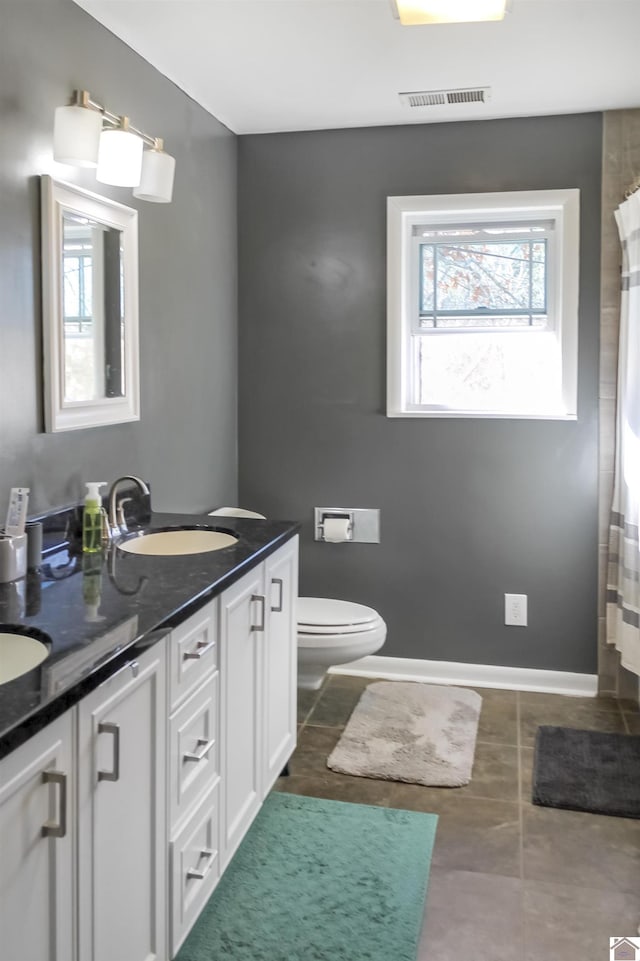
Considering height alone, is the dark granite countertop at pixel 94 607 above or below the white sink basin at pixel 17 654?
above

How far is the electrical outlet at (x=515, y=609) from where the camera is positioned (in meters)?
3.66

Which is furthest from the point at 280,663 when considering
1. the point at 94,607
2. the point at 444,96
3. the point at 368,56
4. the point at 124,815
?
the point at 444,96

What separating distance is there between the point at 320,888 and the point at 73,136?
2022 mm

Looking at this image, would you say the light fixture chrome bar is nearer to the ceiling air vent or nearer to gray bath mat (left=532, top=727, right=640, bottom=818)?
the ceiling air vent

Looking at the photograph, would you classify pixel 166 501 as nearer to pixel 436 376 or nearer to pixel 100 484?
pixel 100 484

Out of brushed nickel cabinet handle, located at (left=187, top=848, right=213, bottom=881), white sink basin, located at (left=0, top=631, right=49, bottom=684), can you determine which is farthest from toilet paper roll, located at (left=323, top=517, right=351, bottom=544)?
white sink basin, located at (left=0, top=631, right=49, bottom=684)

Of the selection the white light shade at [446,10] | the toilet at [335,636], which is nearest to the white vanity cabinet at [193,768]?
the toilet at [335,636]

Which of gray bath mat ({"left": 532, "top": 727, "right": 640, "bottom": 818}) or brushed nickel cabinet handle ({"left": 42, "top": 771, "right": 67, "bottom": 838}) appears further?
gray bath mat ({"left": 532, "top": 727, "right": 640, "bottom": 818})

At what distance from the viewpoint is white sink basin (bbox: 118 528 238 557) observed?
8.54 ft

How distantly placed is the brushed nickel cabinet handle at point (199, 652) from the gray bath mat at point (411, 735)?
113cm

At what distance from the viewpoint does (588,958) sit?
199cm

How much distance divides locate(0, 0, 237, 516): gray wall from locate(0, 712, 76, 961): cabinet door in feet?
3.15

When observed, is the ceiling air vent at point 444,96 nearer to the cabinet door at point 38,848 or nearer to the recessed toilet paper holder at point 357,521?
the recessed toilet paper holder at point 357,521

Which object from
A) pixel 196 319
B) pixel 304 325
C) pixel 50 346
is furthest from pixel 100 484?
pixel 304 325
